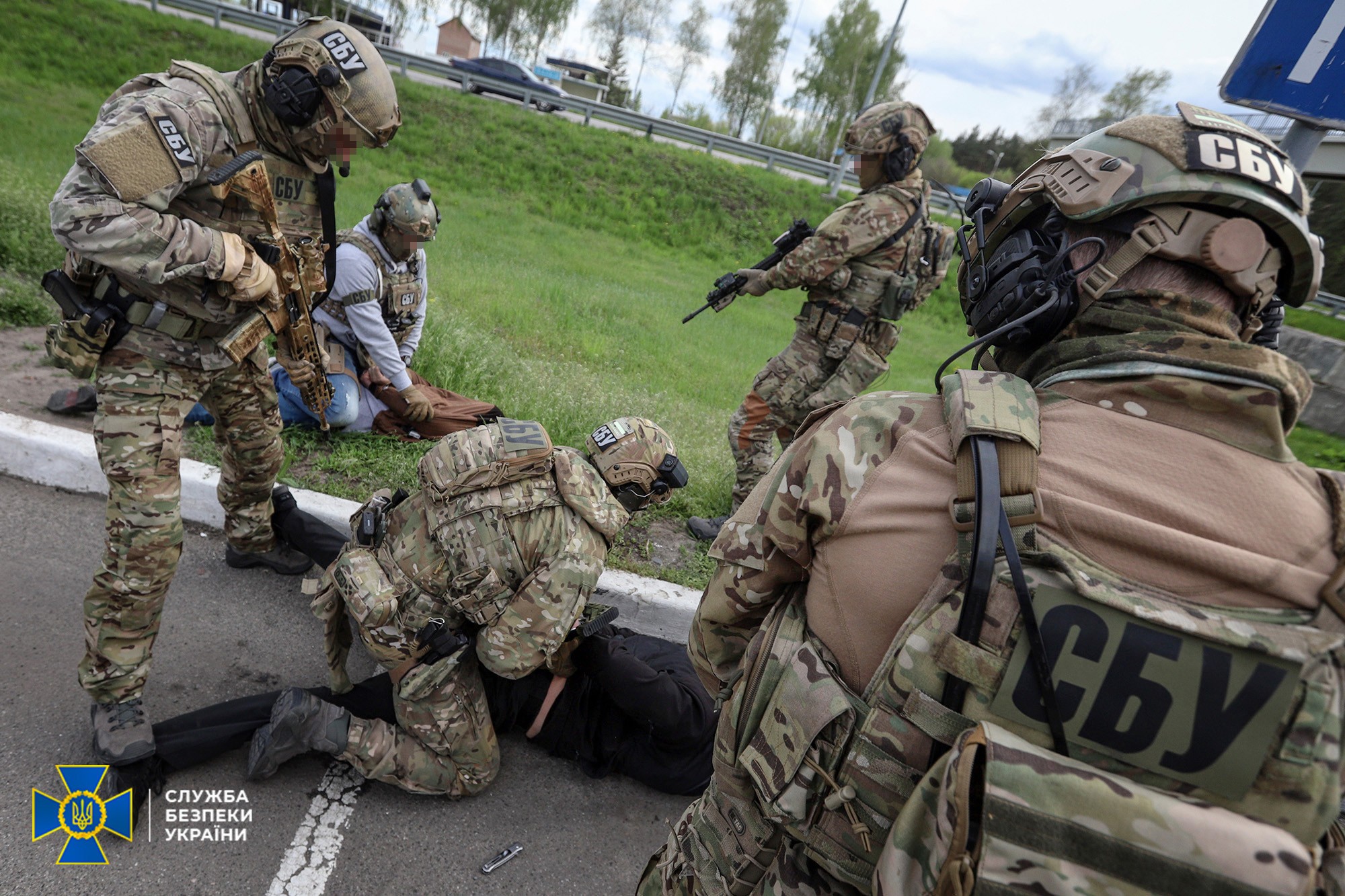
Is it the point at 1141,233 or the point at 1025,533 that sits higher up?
the point at 1141,233

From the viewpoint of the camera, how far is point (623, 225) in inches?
564

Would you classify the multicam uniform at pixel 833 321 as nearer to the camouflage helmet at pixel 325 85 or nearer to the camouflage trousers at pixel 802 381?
the camouflage trousers at pixel 802 381

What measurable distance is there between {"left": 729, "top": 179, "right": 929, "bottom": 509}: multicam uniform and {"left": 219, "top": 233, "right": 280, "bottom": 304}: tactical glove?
2591 mm

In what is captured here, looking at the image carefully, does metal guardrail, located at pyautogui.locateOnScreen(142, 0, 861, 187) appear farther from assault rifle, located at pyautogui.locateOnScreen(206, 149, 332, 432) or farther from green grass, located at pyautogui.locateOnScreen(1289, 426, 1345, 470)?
assault rifle, located at pyautogui.locateOnScreen(206, 149, 332, 432)

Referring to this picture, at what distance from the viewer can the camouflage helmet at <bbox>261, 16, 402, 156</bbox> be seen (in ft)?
8.13

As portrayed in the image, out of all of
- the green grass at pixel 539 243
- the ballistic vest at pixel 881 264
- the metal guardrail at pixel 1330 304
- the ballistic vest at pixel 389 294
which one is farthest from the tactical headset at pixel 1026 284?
the metal guardrail at pixel 1330 304

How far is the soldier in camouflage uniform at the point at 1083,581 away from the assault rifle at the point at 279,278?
2.21 meters

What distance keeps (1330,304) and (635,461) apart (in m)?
11.3

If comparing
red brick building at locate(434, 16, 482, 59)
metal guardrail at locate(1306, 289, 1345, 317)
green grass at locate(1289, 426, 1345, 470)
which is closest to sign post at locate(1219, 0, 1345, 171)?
green grass at locate(1289, 426, 1345, 470)

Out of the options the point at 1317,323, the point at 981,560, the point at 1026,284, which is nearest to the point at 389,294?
the point at 1026,284

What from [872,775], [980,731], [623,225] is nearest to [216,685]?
[872,775]

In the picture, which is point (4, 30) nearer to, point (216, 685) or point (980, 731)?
point (216, 685)

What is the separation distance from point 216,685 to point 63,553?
3.63ft

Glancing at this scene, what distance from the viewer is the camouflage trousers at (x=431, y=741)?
2.41m
